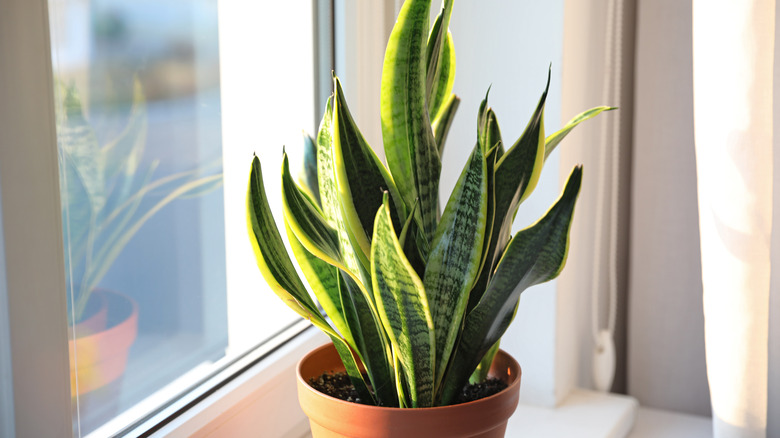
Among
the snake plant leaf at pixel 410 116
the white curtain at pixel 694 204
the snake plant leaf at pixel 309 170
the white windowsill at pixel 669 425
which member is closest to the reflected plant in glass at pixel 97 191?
the snake plant leaf at pixel 309 170

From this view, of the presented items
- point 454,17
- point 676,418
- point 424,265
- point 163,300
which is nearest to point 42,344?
point 163,300

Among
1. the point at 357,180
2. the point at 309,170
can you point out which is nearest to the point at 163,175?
the point at 309,170

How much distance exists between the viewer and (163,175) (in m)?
0.71

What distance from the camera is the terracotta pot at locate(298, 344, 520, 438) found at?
1.63ft

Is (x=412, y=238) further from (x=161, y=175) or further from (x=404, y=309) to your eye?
(x=161, y=175)

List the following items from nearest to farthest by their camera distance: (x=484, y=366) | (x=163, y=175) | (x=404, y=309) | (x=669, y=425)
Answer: (x=404, y=309) → (x=484, y=366) → (x=163, y=175) → (x=669, y=425)

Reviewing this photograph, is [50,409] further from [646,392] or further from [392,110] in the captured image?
[646,392]

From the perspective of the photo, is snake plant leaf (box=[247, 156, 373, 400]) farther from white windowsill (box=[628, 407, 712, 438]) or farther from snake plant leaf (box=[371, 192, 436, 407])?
white windowsill (box=[628, 407, 712, 438])

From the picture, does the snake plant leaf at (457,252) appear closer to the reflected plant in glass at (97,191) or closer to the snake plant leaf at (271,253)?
the snake plant leaf at (271,253)

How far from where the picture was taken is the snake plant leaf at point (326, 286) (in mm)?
562

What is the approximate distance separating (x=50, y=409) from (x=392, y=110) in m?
0.37

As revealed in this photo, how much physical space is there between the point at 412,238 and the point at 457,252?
4 cm

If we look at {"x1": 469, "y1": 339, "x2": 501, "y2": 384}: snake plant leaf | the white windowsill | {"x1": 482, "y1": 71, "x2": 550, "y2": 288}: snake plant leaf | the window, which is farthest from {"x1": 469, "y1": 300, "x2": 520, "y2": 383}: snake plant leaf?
the white windowsill

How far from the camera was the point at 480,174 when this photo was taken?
0.45m
